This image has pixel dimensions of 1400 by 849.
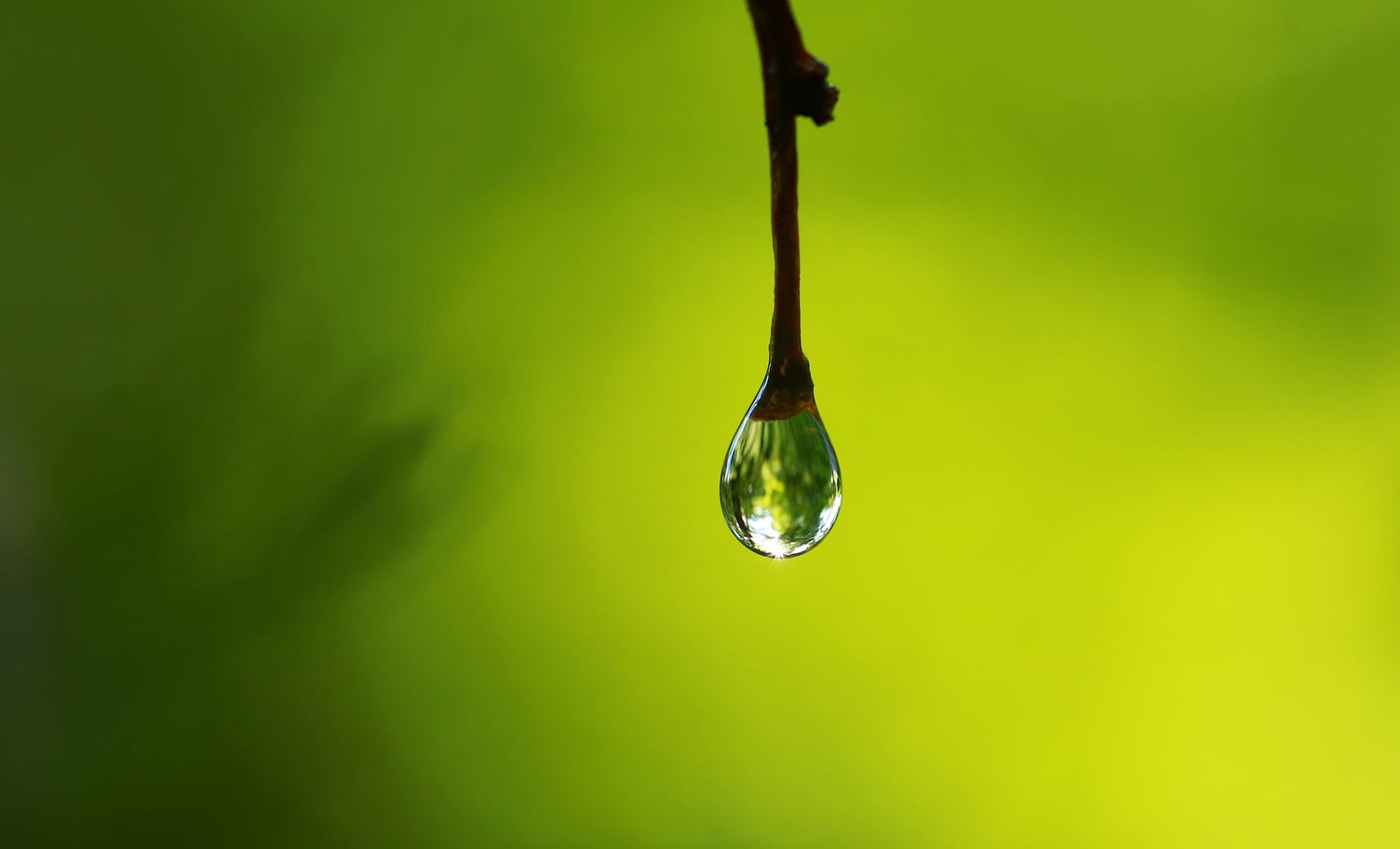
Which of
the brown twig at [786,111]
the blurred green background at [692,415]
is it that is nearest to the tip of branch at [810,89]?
the brown twig at [786,111]

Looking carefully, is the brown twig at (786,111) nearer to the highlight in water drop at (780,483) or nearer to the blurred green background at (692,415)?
the highlight in water drop at (780,483)

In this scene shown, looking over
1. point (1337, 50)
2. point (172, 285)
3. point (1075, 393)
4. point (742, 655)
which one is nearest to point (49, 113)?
point (172, 285)

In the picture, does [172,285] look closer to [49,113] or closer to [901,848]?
[49,113]

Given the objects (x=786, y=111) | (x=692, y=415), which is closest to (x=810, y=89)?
(x=786, y=111)

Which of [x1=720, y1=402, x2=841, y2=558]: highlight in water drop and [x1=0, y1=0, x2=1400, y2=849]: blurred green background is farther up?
[x1=0, y1=0, x2=1400, y2=849]: blurred green background

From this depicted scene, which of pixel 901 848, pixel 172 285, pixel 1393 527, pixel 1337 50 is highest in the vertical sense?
pixel 1337 50

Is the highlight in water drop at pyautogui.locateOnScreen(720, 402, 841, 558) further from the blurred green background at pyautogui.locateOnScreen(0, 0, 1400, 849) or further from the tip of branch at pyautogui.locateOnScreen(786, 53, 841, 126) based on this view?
the blurred green background at pyautogui.locateOnScreen(0, 0, 1400, 849)

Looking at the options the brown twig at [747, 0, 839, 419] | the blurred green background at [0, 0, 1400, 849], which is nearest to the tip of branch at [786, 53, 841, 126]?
the brown twig at [747, 0, 839, 419]
